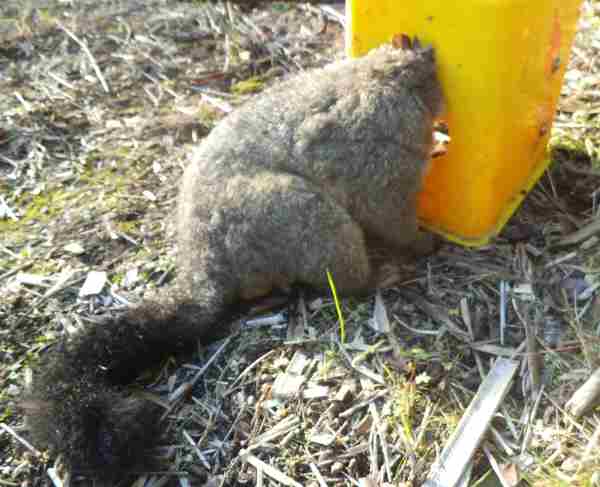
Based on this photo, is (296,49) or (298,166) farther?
(296,49)

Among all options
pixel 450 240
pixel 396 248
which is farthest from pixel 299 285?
pixel 450 240

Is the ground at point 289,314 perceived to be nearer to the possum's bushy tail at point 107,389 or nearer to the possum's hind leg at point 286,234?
the possum's bushy tail at point 107,389

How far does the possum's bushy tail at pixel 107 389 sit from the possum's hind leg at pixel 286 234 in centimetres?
45

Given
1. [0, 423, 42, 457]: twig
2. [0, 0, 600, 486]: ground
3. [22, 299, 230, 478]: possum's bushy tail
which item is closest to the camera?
[22, 299, 230, 478]: possum's bushy tail

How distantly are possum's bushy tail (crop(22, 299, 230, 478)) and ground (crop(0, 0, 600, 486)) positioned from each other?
21 centimetres

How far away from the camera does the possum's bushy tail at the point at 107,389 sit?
3010 mm

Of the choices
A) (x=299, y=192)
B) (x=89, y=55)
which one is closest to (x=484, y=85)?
(x=299, y=192)

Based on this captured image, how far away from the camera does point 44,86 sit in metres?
6.24

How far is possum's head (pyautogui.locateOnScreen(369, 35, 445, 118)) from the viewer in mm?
3699

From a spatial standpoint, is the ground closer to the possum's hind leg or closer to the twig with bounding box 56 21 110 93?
the twig with bounding box 56 21 110 93

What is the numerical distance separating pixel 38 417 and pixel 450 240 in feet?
9.72

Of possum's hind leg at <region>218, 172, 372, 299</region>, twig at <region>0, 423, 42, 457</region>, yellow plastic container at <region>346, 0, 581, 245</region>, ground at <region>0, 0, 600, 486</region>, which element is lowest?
twig at <region>0, 423, 42, 457</region>

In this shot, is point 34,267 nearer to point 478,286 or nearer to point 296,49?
point 478,286

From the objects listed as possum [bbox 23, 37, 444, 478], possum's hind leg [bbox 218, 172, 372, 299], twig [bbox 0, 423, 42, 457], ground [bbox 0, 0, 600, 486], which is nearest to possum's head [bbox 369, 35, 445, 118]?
possum [bbox 23, 37, 444, 478]
